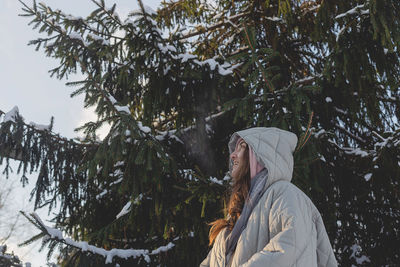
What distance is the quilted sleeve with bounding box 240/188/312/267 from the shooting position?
1.66 m

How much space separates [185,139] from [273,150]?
3.64 metres

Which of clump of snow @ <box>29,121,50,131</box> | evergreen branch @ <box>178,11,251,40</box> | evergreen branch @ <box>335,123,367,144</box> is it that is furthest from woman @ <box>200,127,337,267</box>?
evergreen branch @ <box>178,11,251,40</box>

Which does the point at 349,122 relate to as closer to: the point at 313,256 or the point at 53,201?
the point at 53,201

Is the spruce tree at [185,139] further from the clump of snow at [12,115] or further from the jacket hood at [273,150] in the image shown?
the jacket hood at [273,150]

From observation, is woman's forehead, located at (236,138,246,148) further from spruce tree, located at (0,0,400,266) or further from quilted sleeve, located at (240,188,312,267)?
spruce tree, located at (0,0,400,266)

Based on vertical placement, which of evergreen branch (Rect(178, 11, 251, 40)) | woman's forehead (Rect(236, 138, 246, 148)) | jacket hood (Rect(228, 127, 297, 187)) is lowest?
jacket hood (Rect(228, 127, 297, 187))

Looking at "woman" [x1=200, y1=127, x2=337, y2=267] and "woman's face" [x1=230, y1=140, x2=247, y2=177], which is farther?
"woman's face" [x1=230, y1=140, x2=247, y2=177]

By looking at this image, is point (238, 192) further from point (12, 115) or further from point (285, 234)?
point (12, 115)

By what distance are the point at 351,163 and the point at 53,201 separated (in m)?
3.94

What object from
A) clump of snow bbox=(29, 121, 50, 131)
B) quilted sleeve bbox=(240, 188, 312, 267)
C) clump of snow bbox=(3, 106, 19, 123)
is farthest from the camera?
clump of snow bbox=(29, 121, 50, 131)

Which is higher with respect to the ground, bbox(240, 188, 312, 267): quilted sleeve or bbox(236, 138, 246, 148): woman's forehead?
bbox(236, 138, 246, 148): woman's forehead

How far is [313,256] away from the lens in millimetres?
1728

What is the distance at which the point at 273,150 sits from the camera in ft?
6.63

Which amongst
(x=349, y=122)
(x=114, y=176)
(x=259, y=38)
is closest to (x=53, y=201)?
(x=114, y=176)
